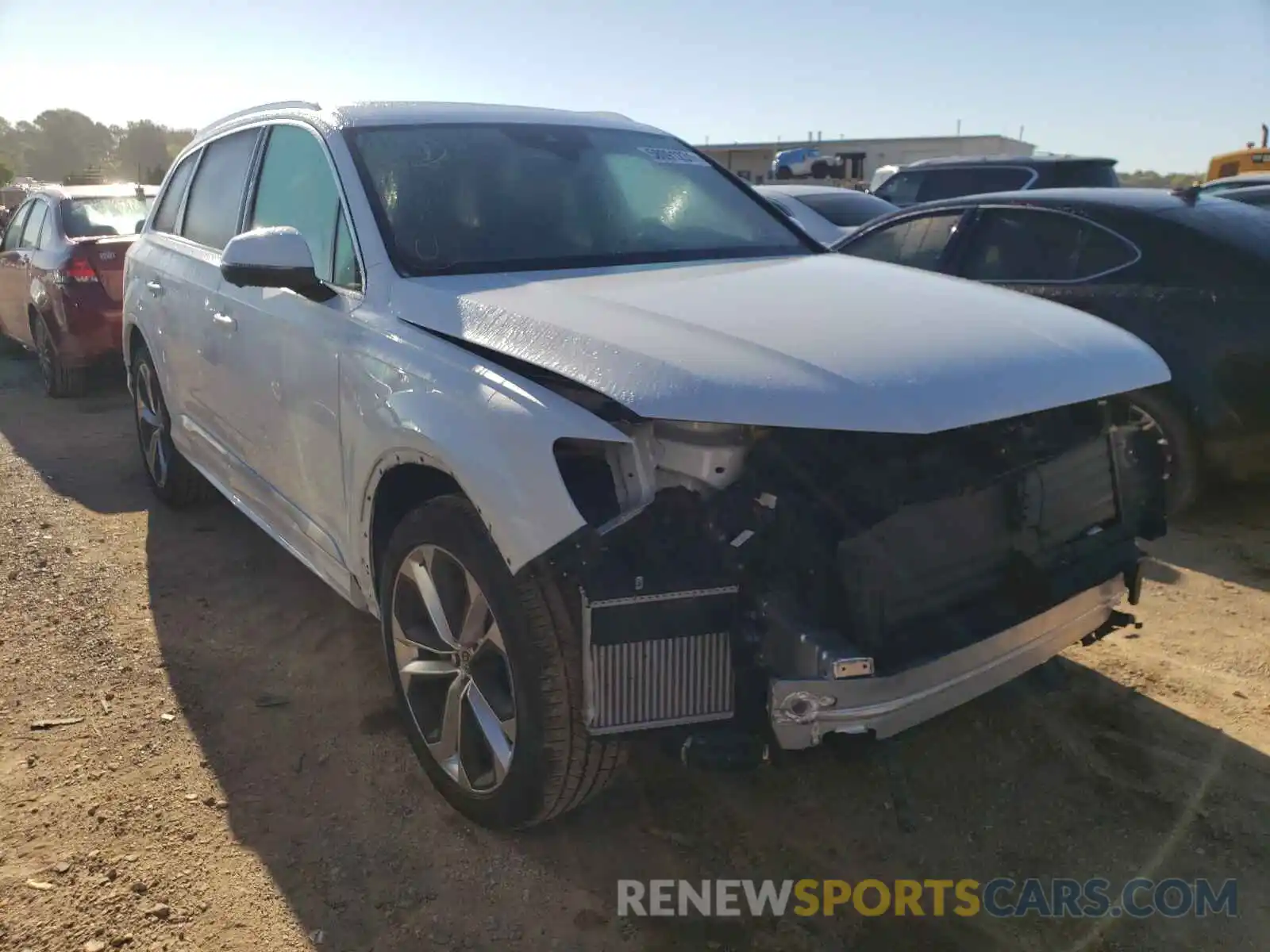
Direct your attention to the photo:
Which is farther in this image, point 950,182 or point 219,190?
point 950,182

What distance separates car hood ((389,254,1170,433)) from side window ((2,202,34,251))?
8014mm

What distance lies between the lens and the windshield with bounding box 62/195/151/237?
7867 mm

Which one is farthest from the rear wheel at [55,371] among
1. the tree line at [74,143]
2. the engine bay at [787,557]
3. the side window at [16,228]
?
the tree line at [74,143]

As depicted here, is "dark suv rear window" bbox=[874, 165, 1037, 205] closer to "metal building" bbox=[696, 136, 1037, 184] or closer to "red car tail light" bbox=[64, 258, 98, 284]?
"red car tail light" bbox=[64, 258, 98, 284]

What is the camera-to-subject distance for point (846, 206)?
1069 centimetres

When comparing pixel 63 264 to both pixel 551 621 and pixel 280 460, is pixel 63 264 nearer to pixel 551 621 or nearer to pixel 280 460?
pixel 280 460

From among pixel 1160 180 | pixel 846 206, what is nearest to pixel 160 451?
pixel 846 206

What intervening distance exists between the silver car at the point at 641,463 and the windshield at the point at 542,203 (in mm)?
15

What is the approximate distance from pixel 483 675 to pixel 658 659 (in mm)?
603

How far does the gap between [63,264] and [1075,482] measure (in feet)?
24.6

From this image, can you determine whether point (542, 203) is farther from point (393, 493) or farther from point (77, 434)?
point (77, 434)

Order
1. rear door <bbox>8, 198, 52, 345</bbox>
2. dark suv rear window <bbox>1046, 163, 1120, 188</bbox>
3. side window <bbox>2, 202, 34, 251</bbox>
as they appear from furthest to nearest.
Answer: dark suv rear window <bbox>1046, 163, 1120, 188</bbox> < side window <bbox>2, 202, 34, 251</bbox> < rear door <bbox>8, 198, 52, 345</bbox>

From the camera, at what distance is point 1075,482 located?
2.64 m

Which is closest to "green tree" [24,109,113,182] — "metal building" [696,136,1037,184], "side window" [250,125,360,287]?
"metal building" [696,136,1037,184]
